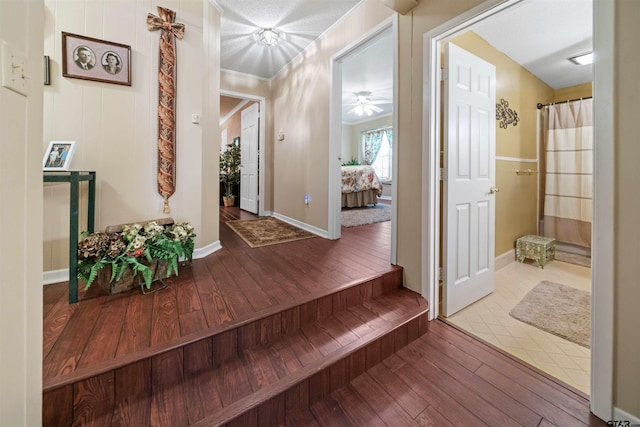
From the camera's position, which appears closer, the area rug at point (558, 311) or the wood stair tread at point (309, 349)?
the wood stair tread at point (309, 349)

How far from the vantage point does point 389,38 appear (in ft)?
9.82

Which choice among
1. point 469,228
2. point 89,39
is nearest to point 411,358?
point 469,228

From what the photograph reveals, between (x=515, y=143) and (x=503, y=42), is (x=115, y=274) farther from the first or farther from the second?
(x=515, y=143)

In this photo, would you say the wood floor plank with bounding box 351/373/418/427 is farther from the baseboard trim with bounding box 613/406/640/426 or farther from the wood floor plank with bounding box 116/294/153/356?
the wood floor plank with bounding box 116/294/153/356

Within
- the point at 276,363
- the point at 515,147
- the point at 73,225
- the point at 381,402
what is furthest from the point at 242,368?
the point at 515,147

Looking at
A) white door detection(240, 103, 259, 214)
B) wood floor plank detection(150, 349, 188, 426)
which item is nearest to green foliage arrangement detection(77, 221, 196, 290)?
wood floor plank detection(150, 349, 188, 426)

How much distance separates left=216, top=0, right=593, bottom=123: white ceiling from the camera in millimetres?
2238

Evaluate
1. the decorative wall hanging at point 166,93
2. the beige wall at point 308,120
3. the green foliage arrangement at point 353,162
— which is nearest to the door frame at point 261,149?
the beige wall at point 308,120

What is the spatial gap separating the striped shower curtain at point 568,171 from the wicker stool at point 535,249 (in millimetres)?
559

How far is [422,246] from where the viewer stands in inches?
74.9

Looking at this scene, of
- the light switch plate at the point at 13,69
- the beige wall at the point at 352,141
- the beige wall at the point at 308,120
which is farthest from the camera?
the beige wall at the point at 352,141

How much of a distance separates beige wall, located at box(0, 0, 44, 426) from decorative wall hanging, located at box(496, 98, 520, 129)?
3.53 meters

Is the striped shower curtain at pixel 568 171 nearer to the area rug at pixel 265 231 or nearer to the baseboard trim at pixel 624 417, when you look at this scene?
the baseboard trim at pixel 624 417

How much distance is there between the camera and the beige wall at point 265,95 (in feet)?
13.8
